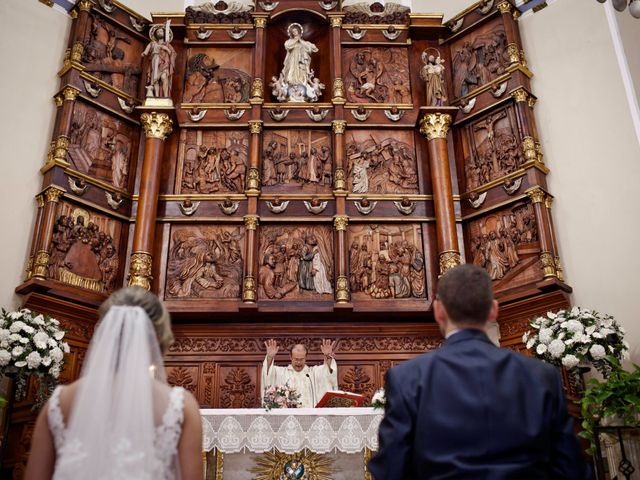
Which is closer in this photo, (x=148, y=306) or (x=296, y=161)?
(x=148, y=306)

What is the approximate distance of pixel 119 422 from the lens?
2730mm

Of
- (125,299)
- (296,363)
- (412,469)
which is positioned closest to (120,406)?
(125,299)

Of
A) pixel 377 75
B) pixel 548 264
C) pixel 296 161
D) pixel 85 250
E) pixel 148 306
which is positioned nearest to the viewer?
pixel 148 306

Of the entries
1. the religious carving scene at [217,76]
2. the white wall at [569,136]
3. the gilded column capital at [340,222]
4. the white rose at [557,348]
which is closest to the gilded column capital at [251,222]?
the gilded column capital at [340,222]

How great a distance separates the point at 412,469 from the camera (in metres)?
2.56

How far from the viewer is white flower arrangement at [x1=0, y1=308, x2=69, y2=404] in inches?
289

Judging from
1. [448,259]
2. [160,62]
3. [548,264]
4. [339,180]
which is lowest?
[548,264]

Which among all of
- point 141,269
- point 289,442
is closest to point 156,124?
point 141,269

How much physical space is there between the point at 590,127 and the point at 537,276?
249cm

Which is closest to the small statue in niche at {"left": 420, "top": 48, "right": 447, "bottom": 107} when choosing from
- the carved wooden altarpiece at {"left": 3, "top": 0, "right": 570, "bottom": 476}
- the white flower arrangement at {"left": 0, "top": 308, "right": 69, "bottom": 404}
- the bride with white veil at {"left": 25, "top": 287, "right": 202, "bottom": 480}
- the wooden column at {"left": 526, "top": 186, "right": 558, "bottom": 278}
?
the carved wooden altarpiece at {"left": 3, "top": 0, "right": 570, "bottom": 476}

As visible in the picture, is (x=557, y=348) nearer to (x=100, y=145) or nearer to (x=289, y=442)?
(x=289, y=442)

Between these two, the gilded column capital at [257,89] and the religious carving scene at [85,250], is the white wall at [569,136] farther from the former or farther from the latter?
the gilded column capital at [257,89]

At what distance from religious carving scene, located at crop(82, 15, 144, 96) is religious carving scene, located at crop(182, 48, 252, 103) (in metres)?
0.94

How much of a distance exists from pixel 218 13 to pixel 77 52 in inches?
109
